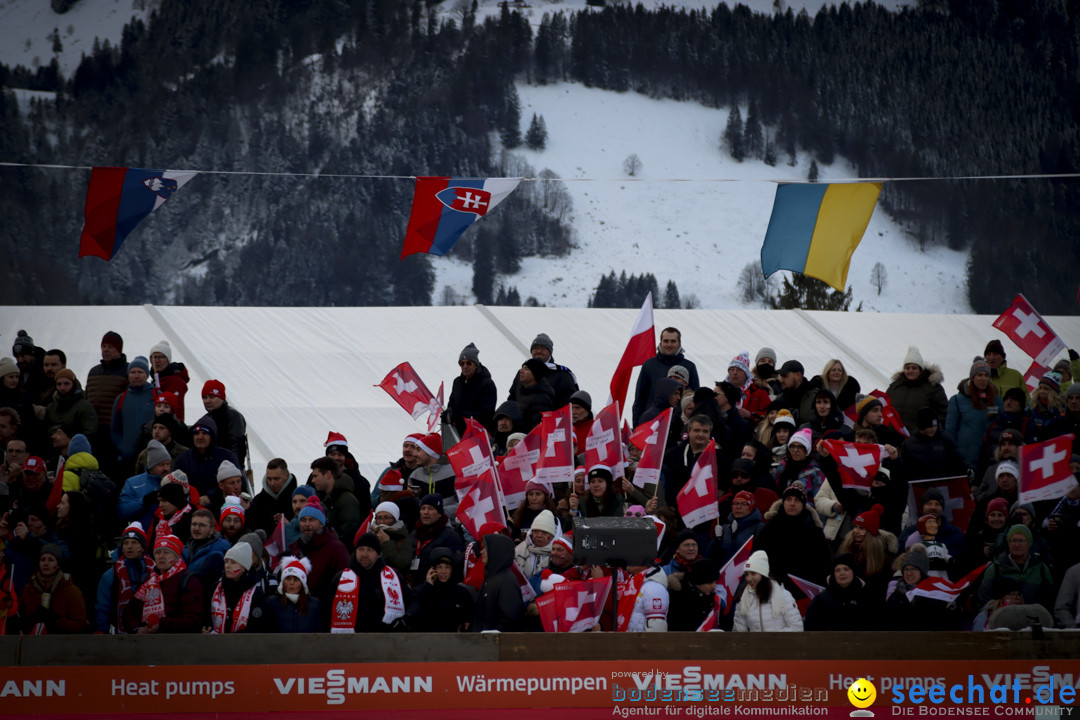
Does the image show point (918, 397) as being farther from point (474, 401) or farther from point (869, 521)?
point (474, 401)

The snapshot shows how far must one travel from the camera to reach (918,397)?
979 cm

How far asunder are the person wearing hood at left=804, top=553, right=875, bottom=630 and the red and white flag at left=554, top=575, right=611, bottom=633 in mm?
1068

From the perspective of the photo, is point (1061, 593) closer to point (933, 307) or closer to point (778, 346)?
point (778, 346)

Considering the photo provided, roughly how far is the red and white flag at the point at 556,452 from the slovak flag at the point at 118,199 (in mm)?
4468

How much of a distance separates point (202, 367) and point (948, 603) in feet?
29.2

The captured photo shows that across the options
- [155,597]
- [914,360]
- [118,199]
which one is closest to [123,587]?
[155,597]

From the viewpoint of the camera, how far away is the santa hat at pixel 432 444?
29.4ft

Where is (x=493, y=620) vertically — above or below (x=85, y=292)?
above

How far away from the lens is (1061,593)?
23.5 feet

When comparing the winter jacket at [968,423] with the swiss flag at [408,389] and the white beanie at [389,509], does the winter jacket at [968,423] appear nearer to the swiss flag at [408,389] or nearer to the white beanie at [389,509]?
the swiss flag at [408,389]

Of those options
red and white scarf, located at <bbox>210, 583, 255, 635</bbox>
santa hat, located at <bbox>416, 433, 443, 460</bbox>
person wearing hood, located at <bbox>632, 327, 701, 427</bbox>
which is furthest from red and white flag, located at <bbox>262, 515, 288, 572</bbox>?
person wearing hood, located at <bbox>632, 327, 701, 427</bbox>

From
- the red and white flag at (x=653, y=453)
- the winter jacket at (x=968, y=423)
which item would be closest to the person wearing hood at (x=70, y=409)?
the red and white flag at (x=653, y=453)

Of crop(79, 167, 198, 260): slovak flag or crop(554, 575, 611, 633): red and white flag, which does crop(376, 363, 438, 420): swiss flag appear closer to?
crop(79, 167, 198, 260): slovak flag

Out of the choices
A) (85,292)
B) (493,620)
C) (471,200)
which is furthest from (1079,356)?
(85,292)
